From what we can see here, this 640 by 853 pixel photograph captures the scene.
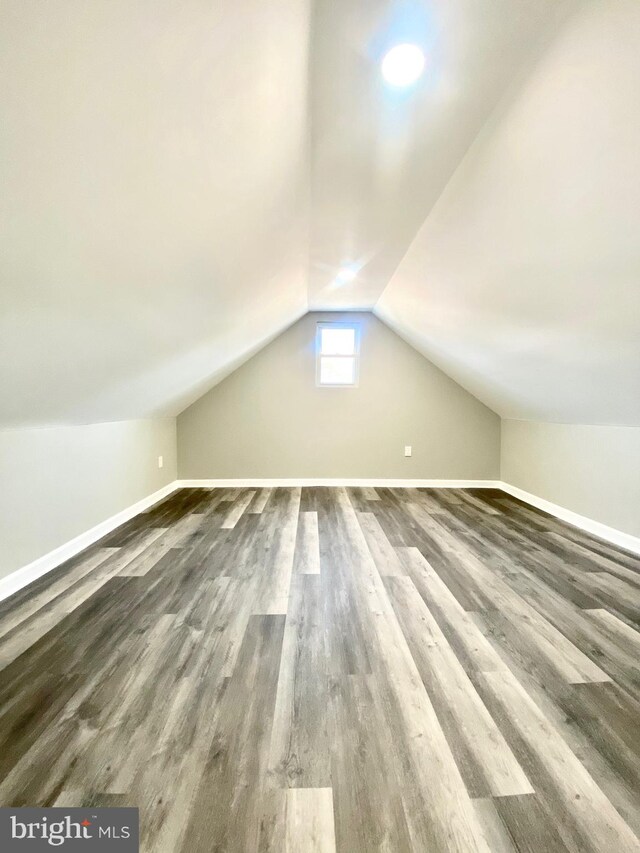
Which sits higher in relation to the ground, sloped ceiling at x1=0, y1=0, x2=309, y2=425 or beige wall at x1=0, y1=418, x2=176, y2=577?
sloped ceiling at x1=0, y1=0, x2=309, y2=425

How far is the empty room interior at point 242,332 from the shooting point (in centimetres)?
103

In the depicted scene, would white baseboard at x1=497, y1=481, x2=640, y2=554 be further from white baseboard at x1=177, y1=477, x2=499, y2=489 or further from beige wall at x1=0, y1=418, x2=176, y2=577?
beige wall at x1=0, y1=418, x2=176, y2=577

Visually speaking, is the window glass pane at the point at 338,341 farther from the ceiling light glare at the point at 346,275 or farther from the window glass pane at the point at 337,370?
the ceiling light glare at the point at 346,275

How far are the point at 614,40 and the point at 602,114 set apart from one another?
8.1 inches

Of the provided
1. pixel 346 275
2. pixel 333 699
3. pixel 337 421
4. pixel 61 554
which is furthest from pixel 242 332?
pixel 333 699

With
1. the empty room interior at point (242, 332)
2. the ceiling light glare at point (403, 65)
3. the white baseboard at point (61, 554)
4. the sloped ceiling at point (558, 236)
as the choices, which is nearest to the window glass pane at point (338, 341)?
the sloped ceiling at point (558, 236)

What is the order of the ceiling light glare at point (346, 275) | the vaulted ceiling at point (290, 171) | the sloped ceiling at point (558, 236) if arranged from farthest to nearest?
1. the ceiling light glare at point (346, 275)
2. the sloped ceiling at point (558, 236)
3. the vaulted ceiling at point (290, 171)

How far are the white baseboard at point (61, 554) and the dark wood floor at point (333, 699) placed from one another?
92 mm

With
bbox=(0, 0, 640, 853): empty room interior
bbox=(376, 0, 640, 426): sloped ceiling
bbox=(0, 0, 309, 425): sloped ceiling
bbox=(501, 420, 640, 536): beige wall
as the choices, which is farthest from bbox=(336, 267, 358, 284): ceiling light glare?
bbox=(501, 420, 640, 536): beige wall

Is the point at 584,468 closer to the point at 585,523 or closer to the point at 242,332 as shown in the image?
the point at 585,523

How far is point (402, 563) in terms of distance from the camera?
2758 mm

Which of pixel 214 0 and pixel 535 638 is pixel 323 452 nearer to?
pixel 535 638

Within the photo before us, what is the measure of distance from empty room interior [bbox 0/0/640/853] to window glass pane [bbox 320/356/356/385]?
5.68ft

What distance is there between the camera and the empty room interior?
3.37 feet
